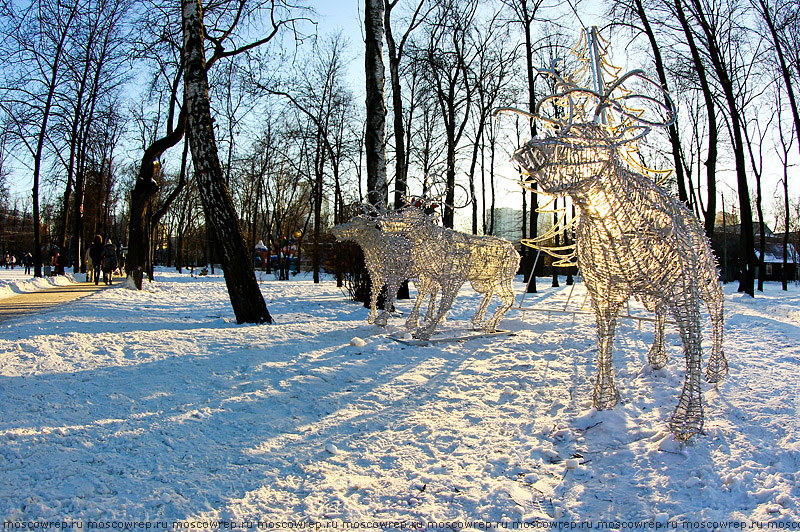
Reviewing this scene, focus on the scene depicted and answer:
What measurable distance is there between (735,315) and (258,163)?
85.1 feet

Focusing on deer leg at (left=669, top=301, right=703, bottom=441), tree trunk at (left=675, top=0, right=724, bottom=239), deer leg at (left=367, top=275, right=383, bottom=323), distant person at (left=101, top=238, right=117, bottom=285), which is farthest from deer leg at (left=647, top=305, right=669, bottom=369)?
distant person at (left=101, top=238, right=117, bottom=285)

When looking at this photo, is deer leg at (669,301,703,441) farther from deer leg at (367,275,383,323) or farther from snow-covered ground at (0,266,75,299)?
snow-covered ground at (0,266,75,299)

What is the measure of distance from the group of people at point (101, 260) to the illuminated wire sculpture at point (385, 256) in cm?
1553

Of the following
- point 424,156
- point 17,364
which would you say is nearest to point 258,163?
point 424,156

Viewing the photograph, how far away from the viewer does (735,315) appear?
30.9 feet

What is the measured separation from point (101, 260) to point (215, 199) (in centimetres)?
1599

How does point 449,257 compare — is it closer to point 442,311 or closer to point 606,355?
point 442,311

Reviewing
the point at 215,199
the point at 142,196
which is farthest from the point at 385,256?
the point at 142,196

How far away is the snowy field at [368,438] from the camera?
238 centimetres

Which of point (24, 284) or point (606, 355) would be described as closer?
point (606, 355)

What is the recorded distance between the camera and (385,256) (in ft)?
23.3

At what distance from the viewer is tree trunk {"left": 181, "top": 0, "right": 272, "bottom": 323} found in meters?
7.21

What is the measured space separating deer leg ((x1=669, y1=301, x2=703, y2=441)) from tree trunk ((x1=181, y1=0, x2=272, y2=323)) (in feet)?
18.9

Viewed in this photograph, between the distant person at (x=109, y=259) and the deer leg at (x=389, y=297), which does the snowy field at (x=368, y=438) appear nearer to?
the deer leg at (x=389, y=297)
